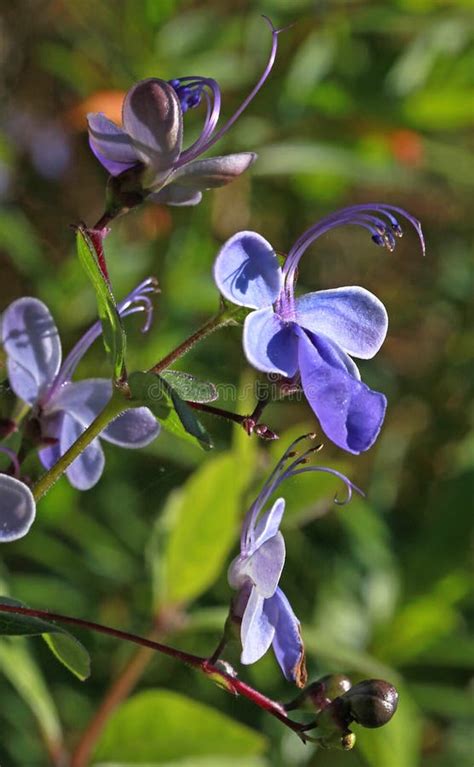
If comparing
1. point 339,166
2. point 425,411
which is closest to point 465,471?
point 425,411

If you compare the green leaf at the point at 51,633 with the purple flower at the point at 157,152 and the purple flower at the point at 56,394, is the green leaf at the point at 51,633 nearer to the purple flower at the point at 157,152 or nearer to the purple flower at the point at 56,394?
the purple flower at the point at 56,394

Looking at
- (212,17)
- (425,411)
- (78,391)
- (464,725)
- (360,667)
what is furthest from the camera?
(425,411)

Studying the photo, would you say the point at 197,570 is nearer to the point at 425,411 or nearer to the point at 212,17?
the point at 425,411

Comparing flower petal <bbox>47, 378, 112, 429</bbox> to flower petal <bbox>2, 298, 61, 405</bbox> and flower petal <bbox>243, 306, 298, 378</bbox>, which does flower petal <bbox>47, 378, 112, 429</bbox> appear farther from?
flower petal <bbox>243, 306, 298, 378</bbox>

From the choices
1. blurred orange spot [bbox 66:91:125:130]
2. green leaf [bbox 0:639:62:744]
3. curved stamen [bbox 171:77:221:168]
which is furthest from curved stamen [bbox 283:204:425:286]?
blurred orange spot [bbox 66:91:125:130]

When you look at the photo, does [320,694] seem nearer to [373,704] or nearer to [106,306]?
[373,704]

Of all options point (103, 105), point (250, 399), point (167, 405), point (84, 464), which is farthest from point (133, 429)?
point (103, 105)
